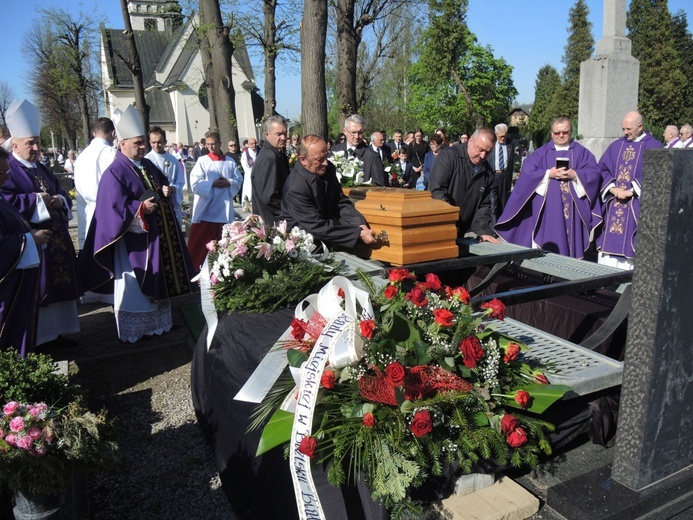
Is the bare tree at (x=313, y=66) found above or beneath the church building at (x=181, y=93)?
beneath

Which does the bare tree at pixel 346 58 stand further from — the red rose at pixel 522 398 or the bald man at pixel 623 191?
the red rose at pixel 522 398

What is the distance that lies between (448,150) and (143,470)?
3.73 meters

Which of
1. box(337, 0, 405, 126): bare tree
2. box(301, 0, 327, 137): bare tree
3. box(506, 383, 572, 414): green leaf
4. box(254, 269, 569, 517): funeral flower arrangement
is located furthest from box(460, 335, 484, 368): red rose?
box(337, 0, 405, 126): bare tree

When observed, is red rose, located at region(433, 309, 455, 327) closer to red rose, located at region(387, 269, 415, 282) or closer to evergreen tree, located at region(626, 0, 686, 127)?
red rose, located at region(387, 269, 415, 282)

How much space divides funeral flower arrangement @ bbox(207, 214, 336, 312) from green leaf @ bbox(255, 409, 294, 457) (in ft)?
3.75

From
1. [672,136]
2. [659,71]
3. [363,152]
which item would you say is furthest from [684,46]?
[363,152]

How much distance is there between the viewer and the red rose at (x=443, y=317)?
7.68 feet

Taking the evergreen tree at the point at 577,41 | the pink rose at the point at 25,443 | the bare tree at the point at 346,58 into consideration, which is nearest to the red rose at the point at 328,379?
the pink rose at the point at 25,443

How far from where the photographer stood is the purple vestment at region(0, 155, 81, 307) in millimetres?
5471

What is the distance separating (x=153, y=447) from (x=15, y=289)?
1.49 meters

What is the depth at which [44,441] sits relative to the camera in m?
2.52

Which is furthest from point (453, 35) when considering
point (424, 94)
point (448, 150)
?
point (448, 150)

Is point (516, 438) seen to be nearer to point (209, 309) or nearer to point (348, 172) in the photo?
point (209, 309)

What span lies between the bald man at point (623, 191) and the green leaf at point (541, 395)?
17.1ft
